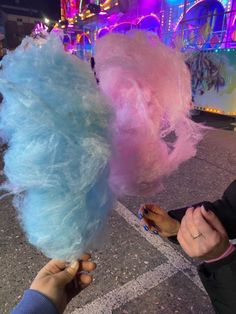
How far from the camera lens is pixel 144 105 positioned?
109 cm

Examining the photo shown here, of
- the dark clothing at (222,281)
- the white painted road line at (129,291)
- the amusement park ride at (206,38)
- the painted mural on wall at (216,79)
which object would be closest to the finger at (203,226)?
the dark clothing at (222,281)

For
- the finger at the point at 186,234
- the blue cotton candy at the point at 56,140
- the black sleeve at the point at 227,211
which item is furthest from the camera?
the black sleeve at the point at 227,211

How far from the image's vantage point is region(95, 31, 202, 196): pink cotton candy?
1057 millimetres

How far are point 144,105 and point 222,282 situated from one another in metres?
0.66

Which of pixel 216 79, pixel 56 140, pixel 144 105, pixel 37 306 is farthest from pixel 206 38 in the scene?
pixel 37 306

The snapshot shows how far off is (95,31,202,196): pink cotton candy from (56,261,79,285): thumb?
0.29 meters

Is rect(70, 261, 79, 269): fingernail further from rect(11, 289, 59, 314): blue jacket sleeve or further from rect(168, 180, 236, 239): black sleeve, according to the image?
rect(168, 180, 236, 239): black sleeve

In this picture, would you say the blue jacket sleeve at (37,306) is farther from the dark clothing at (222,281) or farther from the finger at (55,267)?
the dark clothing at (222,281)

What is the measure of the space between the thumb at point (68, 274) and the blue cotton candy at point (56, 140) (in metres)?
0.11

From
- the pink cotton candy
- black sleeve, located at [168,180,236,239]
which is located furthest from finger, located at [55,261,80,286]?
black sleeve, located at [168,180,236,239]

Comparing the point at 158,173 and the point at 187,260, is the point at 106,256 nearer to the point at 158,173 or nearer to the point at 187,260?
the point at 187,260

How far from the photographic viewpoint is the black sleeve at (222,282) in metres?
0.93

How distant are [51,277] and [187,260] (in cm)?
144

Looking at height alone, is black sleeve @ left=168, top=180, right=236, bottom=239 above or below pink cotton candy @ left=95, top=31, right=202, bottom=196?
below
